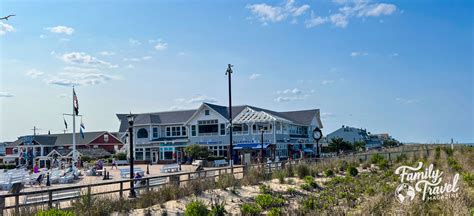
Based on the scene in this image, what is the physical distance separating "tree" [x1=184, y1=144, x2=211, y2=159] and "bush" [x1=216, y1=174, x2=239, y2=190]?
100 ft

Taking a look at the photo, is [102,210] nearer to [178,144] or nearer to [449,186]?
[449,186]

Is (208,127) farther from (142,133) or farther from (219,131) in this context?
(142,133)

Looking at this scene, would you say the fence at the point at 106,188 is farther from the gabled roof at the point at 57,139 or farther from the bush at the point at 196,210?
the gabled roof at the point at 57,139

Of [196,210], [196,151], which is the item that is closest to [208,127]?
[196,151]

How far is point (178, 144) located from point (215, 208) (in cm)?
4398

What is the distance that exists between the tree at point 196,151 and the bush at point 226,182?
100ft

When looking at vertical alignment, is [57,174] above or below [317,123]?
below

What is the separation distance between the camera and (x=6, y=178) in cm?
2880

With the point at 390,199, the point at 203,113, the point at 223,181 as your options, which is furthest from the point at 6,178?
the point at 203,113

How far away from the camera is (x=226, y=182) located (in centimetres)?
1822

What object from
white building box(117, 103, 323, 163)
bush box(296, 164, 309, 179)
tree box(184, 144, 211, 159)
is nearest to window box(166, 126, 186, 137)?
white building box(117, 103, 323, 163)

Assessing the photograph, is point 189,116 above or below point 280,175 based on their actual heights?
above

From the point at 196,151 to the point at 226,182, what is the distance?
3150 centimetres

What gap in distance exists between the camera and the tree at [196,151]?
162 feet
